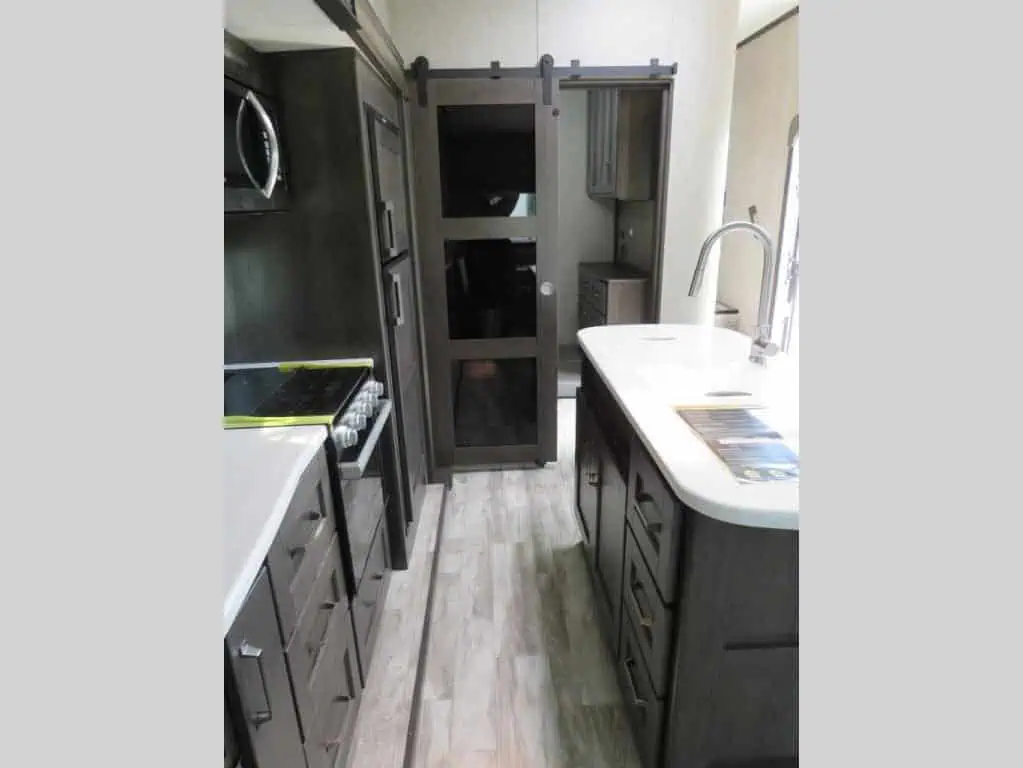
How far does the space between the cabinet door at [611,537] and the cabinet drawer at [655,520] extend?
0.41 feet

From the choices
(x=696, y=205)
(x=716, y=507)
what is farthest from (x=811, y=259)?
(x=696, y=205)

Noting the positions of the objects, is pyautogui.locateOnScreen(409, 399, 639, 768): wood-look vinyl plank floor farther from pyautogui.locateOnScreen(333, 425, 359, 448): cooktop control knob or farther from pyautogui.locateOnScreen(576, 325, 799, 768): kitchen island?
pyautogui.locateOnScreen(333, 425, 359, 448): cooktop control knob

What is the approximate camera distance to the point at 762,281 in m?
1.70

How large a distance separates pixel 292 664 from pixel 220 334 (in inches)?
35.9

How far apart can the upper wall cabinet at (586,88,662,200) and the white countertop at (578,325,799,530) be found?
7.04 ft

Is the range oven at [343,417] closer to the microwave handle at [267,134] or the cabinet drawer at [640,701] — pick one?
the microwave handle at [267,134]

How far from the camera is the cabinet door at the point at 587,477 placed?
6.54 feet

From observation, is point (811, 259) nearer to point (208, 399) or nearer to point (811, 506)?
point (811, 506)

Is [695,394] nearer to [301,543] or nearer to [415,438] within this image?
[301,543]

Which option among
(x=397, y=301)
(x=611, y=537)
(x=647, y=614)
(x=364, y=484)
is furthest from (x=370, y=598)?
(x=397, y=301)

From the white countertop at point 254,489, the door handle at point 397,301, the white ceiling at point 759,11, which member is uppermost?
the white ceiling at point 759,11

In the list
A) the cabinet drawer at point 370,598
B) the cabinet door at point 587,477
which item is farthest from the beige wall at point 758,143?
the cabinet drawer at point 370,598

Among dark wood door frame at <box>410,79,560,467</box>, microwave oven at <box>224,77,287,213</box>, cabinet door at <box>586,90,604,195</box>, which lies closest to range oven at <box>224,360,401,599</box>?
microwave oven at <box>224,77,287,213</box>

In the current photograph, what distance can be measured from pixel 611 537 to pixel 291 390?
109 centimetres
